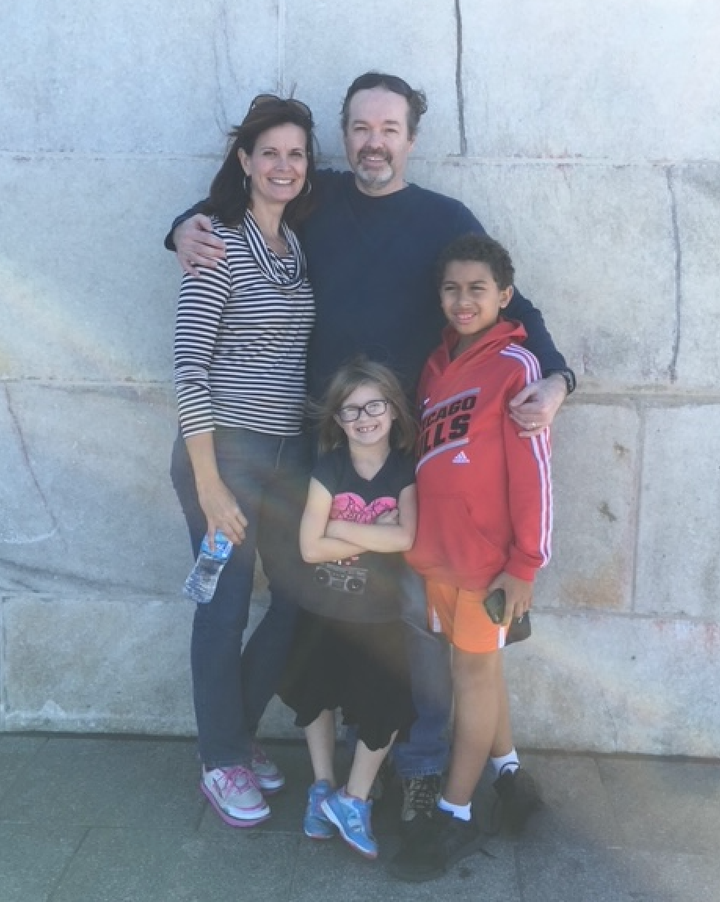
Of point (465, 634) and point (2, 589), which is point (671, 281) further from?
point (2, 589)

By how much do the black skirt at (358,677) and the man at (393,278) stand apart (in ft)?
0.19

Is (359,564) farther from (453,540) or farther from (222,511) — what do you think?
(222,511)

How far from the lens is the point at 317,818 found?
115 inches

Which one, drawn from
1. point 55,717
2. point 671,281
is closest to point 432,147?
point 671,281

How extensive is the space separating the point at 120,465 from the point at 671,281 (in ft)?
6.43

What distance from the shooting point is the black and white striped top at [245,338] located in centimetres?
274

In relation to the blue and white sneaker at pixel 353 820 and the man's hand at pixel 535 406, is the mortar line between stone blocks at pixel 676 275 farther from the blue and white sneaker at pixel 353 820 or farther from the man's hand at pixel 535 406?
the blue and white sneaker at pixel 353 820

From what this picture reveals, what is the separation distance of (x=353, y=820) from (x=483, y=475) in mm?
1087

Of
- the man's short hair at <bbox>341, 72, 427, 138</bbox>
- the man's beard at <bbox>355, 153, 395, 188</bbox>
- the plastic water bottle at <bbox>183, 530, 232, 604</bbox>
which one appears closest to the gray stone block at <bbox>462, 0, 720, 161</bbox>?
the man's short hair at <bbox>341, 72, 427, 138</bbox>

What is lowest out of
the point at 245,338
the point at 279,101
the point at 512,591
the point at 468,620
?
the point at 468,620

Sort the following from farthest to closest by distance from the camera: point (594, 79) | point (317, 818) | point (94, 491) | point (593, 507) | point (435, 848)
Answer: point (94, 491) → point (593, 507) → point (594, 79) → point (317, 818) → point (435, 848)

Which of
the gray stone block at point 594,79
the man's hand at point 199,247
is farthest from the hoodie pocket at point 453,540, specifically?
the gray stone block at point 594,79

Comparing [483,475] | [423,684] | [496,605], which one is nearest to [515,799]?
[423,684]

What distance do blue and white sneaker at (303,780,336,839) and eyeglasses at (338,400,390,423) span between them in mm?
1141
